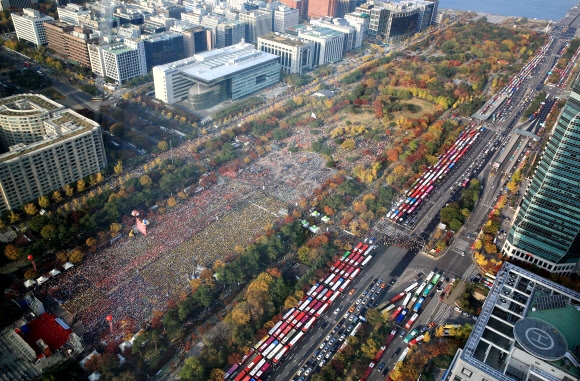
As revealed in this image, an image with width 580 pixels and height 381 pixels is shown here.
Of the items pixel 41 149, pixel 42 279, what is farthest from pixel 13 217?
pixel 42 279

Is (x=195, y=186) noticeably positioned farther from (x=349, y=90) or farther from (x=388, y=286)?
(x=349, y=90)

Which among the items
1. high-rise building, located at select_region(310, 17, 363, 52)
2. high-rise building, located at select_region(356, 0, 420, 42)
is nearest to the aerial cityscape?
high-rise building, located at select_region(310, 17, 363, 52)

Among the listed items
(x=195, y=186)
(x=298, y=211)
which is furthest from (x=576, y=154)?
(x=195, y=186)

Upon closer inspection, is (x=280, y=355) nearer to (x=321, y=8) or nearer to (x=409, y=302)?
(x=409, y=302)

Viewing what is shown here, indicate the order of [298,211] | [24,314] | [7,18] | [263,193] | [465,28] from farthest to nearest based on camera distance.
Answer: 1. [465,28]
2. [7,18]
3. [263,193]
4. [298,211]
5. [24,314]

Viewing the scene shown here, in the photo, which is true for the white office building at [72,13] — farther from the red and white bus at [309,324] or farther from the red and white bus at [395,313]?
the red and white bus at [395,313]

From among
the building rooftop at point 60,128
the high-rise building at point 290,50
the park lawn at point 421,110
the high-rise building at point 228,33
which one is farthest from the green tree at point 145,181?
the high-rise building at point 228,33
